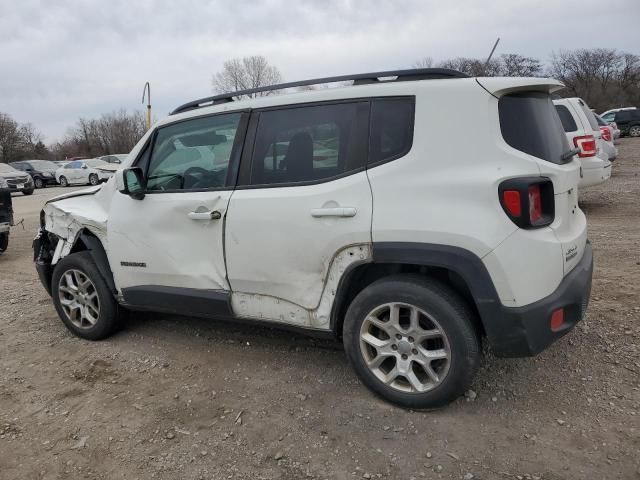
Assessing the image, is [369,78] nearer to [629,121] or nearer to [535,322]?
[535,322]

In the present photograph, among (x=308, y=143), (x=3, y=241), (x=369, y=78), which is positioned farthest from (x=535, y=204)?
(x=3, y=241)

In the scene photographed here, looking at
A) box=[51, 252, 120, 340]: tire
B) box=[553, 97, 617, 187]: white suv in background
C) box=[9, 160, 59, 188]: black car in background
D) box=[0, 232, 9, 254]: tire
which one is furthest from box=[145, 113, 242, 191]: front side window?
box=[9, 160, 59, 188]: black car in background

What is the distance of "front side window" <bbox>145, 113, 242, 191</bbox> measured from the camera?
3490 mm

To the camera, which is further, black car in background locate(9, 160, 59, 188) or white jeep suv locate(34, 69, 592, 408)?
black car in background locate(9, 160, 59, 188)

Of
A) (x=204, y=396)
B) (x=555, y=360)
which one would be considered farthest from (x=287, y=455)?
(x=555, y=360)

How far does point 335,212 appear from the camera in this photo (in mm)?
2900

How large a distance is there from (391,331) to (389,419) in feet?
1.62

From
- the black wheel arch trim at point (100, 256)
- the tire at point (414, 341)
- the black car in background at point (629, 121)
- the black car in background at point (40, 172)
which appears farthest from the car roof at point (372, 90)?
the black car in background at point (629, 121)

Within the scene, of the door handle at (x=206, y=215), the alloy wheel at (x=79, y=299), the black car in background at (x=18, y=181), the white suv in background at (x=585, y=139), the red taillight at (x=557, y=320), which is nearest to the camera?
the red taillight at (x=557, y=320)

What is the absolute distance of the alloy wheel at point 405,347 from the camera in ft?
9.27

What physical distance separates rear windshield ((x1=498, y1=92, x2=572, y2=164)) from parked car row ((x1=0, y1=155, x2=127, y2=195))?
2236 centimetres

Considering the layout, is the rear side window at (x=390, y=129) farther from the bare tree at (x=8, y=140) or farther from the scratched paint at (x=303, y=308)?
the bare tree at (x=8, y=140)

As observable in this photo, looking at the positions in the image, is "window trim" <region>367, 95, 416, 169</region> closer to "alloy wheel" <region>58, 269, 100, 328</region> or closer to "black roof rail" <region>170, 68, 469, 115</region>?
"black roof rail" <region>170, 68, 469, 115</region>

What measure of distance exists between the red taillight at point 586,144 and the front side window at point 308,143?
6.66 meters
